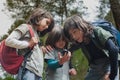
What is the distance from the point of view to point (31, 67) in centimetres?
347

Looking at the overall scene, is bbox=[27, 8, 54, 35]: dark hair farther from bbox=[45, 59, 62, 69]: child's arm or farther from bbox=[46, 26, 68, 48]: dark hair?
bbox=[45, 59, 62, 69]: child's arm

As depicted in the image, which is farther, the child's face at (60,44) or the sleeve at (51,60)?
the child's face at (60,44)

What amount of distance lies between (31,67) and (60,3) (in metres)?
9.59

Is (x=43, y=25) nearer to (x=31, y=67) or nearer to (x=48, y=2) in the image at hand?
(x=31, y=67)

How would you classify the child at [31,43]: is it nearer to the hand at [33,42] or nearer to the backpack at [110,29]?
the hand at [33,42]

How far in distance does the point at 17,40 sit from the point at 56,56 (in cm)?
64

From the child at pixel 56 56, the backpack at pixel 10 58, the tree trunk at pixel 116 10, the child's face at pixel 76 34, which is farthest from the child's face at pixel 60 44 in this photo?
the tree trunk at pixel 116 10

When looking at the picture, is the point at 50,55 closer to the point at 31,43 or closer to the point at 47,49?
the point at 47,49

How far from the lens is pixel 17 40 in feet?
11.2

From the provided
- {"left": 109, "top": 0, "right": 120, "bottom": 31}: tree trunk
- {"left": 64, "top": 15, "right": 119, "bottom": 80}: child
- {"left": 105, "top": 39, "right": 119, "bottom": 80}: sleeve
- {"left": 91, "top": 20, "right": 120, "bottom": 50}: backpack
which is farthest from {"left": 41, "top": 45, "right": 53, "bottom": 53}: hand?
{"left": 109, "top": 0, "right": 120, "bottom": 31}: tree trunk

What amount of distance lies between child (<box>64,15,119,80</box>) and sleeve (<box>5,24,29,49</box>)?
41 centimetres

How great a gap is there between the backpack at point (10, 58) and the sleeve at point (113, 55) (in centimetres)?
71

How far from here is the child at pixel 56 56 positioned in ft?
12.7

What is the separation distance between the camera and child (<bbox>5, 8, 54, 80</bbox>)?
3.40 meters
